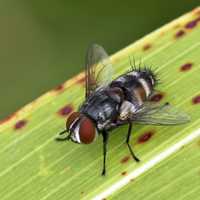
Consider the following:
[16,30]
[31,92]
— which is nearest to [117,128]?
[31,92]

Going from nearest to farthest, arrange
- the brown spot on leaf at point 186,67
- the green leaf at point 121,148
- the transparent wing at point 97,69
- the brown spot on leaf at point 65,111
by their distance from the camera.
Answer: the green leaf at point 121,148
the brown spot on leaf at point 186,67
the brown spot on leaf at point 65,111
the transparent wing at point 97,69

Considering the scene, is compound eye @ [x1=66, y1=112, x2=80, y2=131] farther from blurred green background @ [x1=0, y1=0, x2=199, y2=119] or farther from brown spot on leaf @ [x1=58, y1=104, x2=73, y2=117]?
blurred green background @ [x1=0, y1=0, x2=199, y2=119]

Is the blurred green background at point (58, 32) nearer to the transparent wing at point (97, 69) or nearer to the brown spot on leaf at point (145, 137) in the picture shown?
the transparent wing at point (97, 69)

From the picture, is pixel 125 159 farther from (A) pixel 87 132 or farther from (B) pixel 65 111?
(B) pixel 65 111

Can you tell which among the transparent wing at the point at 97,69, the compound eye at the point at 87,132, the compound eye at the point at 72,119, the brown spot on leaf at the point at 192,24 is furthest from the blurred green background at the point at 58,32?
the compound eye at the point at 87,132

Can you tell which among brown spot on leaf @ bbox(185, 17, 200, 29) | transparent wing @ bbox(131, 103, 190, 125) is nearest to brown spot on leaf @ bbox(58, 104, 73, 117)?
transparent wing @ bbox(131, 103, 190, 125)

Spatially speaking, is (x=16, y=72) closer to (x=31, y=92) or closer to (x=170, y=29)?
(x=31, y=92)

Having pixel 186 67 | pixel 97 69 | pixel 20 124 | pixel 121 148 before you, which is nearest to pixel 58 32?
pixel 97 69
